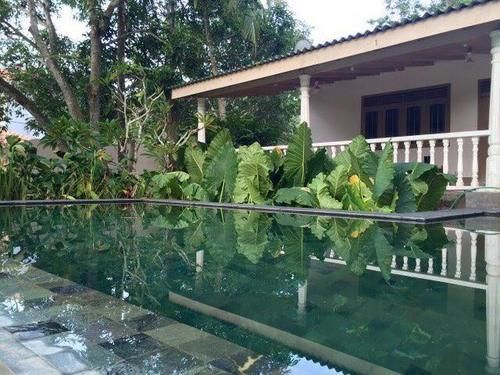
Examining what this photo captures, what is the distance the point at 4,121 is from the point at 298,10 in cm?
1177

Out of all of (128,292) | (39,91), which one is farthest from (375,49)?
(39,91)

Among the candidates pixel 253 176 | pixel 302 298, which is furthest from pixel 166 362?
pixel 253 176

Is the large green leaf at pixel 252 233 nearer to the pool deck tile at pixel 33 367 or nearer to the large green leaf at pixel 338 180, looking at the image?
the large green leaf at pixel 338 180

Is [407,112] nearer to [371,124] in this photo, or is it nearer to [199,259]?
[371,124]

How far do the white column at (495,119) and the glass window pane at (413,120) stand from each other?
13.4ft

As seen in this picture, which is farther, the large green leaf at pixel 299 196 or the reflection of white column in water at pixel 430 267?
the large green leaf at pixel 299 196

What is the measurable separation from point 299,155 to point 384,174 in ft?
6.19

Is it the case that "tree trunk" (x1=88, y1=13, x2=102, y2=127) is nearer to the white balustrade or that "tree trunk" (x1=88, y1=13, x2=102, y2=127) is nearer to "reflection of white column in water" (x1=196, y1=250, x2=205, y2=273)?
the white balustrade

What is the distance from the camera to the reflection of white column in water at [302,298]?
2.74 metres

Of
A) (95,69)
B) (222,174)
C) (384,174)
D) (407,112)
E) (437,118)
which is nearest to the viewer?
(384,174)

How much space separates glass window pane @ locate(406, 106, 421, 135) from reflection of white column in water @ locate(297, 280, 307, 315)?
919cm

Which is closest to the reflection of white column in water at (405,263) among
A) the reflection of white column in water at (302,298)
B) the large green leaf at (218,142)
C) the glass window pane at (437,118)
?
the reflection of white column in water at (302,298)

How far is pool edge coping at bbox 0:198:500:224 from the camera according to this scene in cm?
655

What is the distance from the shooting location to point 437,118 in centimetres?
1121
